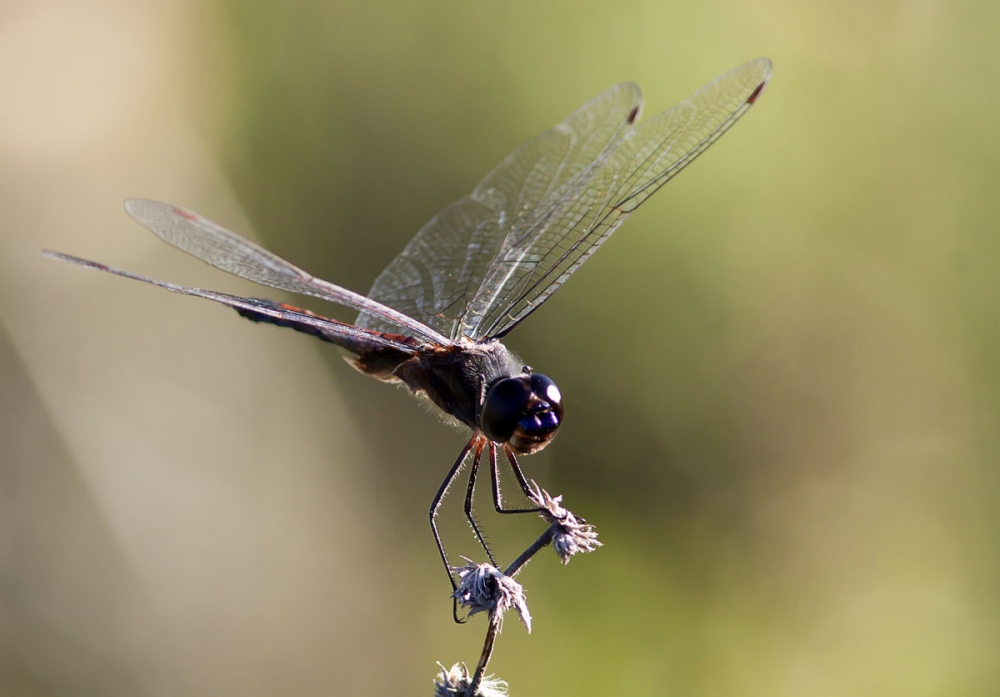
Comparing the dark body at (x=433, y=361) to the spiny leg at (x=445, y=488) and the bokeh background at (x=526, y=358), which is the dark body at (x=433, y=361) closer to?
the spiny leg at (x=445, y=488)

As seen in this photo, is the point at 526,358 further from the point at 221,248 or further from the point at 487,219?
the point at 221,248

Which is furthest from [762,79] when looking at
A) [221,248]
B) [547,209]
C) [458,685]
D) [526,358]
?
[526,358]

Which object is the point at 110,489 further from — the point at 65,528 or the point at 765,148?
the point at 765,148

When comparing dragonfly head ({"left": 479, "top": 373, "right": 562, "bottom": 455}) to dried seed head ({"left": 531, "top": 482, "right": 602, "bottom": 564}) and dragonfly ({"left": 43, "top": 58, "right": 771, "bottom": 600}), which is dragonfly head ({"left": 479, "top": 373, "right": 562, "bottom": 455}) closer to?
dragonfly ({"left": 43, "top": 58, "right": 771, "bottom": 600})

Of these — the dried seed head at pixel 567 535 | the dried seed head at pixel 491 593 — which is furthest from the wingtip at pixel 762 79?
the dried seed head at pixel 491 593

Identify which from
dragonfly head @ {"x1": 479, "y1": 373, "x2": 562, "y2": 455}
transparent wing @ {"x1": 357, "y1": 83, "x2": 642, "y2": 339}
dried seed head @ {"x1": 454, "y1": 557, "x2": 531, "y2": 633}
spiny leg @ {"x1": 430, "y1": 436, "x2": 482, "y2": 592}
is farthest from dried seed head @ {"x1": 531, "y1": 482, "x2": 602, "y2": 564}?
transparent wing @ {"x1": 357, "y1": 83, "x2": 642, "y2": 339}
